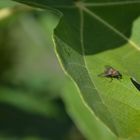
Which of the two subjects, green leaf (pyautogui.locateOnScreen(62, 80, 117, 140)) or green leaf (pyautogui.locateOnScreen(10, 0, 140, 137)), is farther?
green leaf (pyautogui.locateOnScreen(62, 80, 117, 140))

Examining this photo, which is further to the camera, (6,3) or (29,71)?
(29,71)

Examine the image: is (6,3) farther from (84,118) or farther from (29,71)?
(29,71)

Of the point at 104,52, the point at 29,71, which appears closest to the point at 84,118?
the point at 104,52

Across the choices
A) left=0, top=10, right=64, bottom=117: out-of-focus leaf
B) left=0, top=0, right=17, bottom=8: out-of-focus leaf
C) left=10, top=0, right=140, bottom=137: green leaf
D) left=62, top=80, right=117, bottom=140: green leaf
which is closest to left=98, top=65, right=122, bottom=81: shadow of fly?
left=10, top=0, right=140, bottom=137: green leaf

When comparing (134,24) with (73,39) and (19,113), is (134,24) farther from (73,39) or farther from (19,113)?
(19,113)

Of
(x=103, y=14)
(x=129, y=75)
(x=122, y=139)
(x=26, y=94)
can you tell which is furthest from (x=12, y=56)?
(x=122, y=139)

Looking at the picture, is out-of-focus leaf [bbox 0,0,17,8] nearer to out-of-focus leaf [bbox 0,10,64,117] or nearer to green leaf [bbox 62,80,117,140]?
green leaf [bbox 62,80,117,140]
